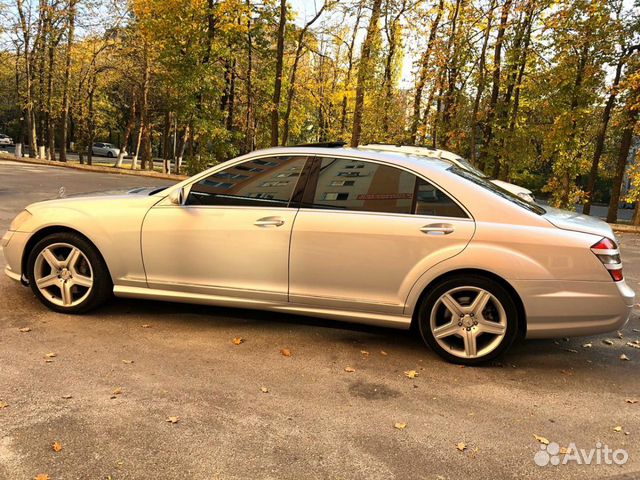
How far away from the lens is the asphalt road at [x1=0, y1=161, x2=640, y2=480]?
254 cm

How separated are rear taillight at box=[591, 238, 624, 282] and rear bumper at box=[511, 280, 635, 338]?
8cm

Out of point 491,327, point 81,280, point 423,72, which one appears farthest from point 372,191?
point 423,72

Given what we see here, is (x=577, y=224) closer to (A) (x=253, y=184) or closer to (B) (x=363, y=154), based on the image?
(B) (x=363, y=154)

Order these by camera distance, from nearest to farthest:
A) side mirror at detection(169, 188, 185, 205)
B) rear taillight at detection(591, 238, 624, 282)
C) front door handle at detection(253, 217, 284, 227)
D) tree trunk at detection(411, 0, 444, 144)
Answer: rear taillight at detection(591, 238, 624, 282) < front door handle at detection(253, 217, 284, 227) < side mirror at detection(169, 188, 185, 205) < tree trunk at detection(411, 0, 444, 144)

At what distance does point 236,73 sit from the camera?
67.9ft

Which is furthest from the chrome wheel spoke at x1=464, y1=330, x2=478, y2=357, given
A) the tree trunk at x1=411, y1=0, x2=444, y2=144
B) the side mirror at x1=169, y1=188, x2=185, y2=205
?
the tree trunk at x1=411, y1=0, x2=444, y2=144

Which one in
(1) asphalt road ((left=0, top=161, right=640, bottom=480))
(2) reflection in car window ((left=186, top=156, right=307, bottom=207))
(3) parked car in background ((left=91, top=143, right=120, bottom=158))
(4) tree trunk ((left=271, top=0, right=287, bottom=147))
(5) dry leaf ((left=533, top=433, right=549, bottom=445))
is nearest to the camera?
(1) asphalt road ((left=0, top=161, right=640, bottom=480))

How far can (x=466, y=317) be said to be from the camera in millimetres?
3715

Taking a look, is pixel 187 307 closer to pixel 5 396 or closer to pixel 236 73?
pixel 5 396

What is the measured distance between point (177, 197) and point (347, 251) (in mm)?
1492

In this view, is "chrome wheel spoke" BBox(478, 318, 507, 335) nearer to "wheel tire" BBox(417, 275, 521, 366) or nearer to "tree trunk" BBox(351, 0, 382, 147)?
"wheel tire" BBox(417, 275, 521, 366)

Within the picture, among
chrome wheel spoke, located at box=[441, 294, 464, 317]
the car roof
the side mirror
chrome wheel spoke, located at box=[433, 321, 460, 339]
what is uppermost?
the car roof

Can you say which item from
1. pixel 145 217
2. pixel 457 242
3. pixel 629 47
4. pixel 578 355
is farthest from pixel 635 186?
pixel 145 217

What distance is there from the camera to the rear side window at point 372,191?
12.4ft
